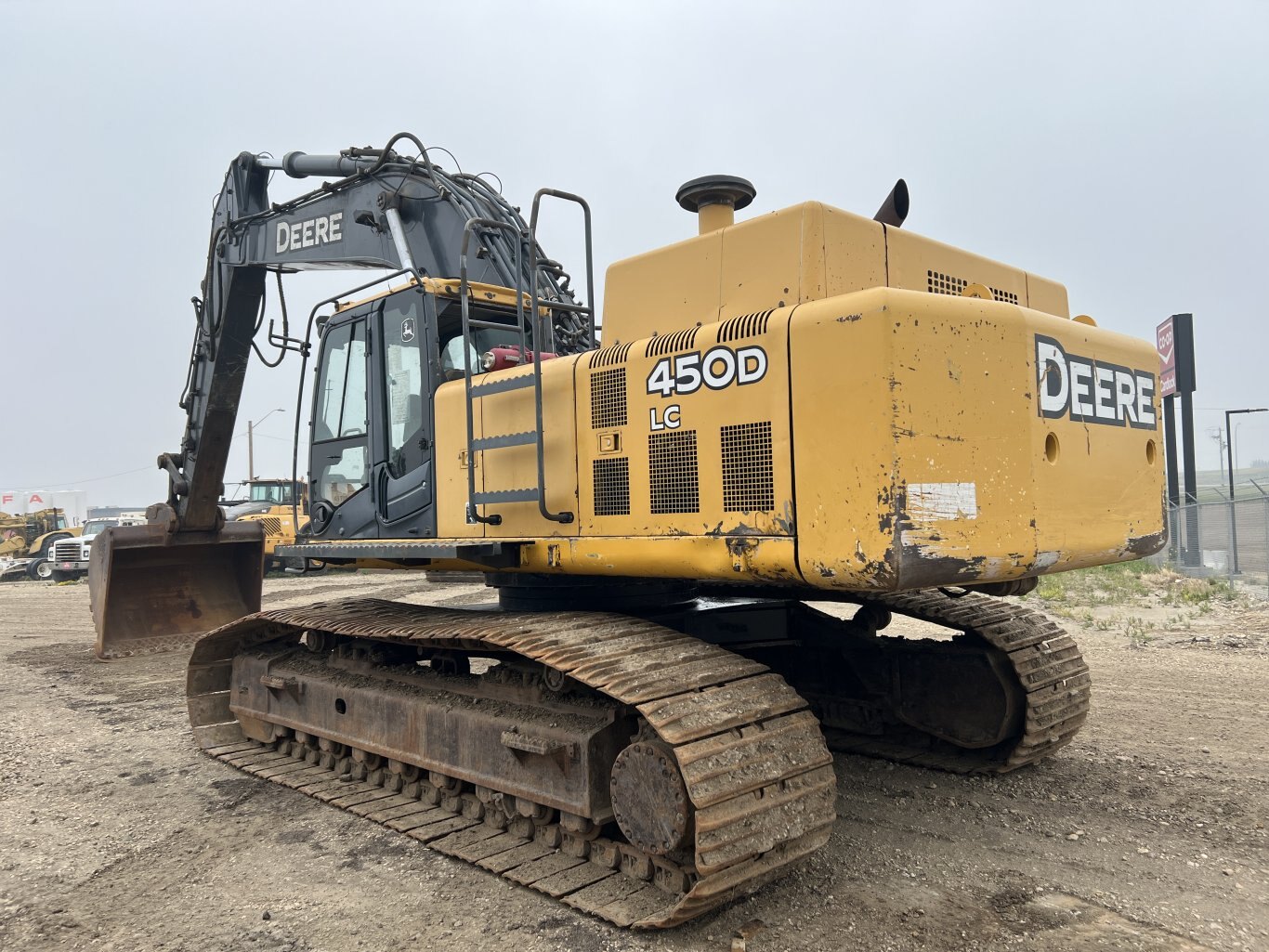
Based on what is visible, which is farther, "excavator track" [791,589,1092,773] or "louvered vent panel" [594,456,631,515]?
"excavator track" [791,589,1092,773]

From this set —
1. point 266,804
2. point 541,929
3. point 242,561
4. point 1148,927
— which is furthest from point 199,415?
point 1148,927

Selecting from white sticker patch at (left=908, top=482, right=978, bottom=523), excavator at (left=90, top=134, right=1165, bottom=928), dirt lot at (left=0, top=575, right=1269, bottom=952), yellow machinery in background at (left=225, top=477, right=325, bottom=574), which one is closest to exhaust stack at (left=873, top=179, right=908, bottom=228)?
excavator at (left=90, top=134, right=1165, bottom=928)

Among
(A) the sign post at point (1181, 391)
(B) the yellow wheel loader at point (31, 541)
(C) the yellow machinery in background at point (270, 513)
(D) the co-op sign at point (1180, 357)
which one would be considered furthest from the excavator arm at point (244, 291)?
(B) the yellow wheel loader at point (31, 541)

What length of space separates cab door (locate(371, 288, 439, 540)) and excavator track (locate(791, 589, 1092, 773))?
2.55 m

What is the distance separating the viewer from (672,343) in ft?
14.2

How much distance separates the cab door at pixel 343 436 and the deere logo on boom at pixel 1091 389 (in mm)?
3749

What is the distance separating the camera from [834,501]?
3.66m

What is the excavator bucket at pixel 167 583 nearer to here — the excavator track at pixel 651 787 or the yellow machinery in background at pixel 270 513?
the excavator track at pixel 651 787

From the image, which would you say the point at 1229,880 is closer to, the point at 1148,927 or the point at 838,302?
the point at 1148,927

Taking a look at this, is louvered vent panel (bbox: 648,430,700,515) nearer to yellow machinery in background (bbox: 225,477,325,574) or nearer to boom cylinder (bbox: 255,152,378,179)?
boom cylinder (bbox: 255,152,378,179)

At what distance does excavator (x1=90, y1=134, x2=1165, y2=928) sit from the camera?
3711mm

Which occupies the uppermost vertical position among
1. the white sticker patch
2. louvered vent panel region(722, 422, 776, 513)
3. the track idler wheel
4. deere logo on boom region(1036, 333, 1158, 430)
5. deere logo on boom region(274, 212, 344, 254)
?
deere logo on boom region(274, 212, 344, 254)

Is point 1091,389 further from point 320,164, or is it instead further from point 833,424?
point 320,164

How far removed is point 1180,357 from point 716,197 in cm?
1771
